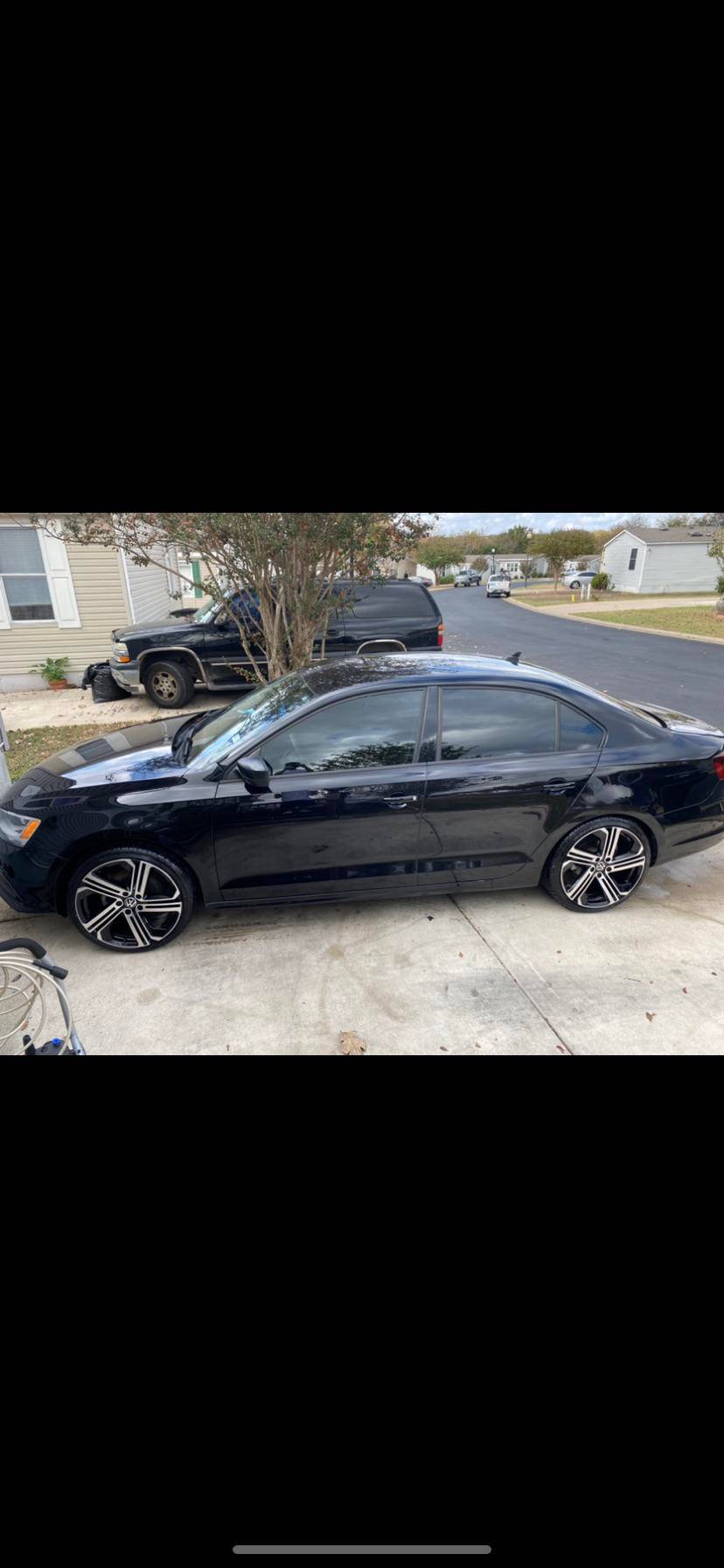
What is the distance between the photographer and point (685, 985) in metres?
3.03

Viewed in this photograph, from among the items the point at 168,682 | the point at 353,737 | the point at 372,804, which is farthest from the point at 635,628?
the point at 372,804

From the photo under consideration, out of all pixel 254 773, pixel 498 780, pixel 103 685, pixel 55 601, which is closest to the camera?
pixel 254 773

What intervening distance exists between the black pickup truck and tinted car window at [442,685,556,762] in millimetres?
4445

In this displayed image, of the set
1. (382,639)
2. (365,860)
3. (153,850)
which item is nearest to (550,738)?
(365,860)

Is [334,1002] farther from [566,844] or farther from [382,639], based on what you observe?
[382,639]

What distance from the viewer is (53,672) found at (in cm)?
951

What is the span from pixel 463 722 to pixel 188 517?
156 inches

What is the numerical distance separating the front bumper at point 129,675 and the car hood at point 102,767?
14.1ft

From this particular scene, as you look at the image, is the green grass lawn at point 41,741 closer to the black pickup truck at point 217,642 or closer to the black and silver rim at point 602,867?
the black pickup truck at point 217,642

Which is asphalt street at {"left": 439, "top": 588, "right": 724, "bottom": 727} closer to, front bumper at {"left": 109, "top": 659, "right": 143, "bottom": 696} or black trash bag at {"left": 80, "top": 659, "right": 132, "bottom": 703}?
front bumper at {"left": 109, "top": 659, "right": 143, "bottom": 696}

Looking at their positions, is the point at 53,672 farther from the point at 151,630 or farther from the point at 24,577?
the point at 151,630

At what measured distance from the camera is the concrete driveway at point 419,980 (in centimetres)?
270

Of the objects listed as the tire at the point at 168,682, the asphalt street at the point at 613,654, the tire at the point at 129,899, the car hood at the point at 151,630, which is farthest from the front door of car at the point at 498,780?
the car hood at the point at 151,630

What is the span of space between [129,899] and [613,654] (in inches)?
465
